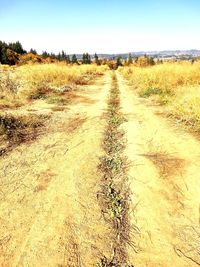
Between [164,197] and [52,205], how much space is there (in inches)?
58.8

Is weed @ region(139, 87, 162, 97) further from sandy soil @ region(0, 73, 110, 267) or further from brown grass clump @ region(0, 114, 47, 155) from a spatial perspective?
sandy soil @ region(0, 73, 110, 267)

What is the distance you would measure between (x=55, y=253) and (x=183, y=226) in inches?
57.2

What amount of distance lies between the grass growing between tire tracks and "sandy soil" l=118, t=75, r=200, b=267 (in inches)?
4.0

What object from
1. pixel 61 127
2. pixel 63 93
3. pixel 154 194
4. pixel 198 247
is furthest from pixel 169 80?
pixel 198 247

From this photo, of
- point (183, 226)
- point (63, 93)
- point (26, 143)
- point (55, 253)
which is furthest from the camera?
point (63, 93)

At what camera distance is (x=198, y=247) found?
109 inches

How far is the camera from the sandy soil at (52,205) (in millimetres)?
2723

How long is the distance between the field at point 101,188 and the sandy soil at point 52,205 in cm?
1

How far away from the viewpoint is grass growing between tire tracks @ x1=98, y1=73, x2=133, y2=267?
272 cm

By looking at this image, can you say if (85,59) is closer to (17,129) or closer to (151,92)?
(151,92)

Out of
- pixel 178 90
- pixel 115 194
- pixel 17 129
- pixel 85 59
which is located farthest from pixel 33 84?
pixel 85 59

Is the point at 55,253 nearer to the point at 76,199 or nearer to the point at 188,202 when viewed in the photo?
the point at 76,199

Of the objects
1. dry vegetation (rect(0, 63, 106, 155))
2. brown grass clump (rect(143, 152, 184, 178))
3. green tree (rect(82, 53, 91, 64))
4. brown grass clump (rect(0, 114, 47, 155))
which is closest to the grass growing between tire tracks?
brown grass clump (rect(143, 152, 184, 178))

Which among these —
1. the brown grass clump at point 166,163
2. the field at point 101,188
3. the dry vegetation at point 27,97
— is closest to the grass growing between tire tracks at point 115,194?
the field at point 101,188
